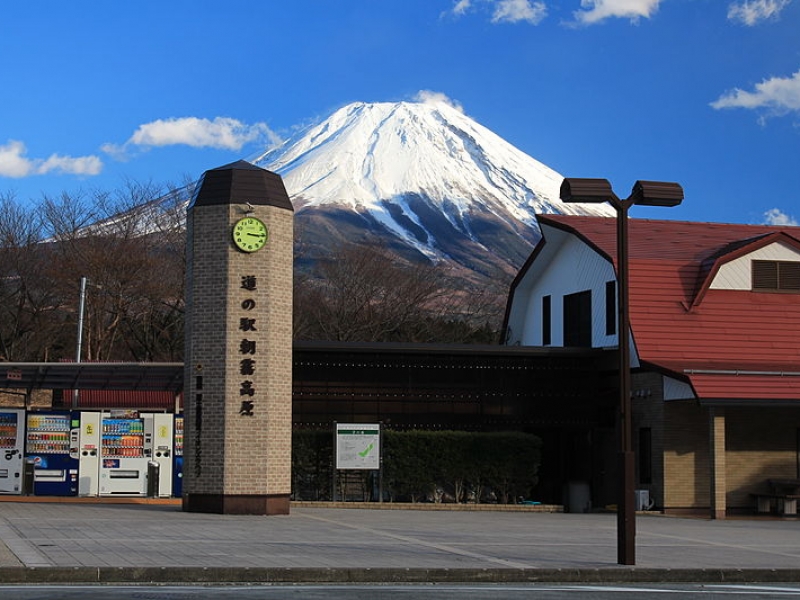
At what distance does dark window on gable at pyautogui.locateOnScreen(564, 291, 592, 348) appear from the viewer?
121ft

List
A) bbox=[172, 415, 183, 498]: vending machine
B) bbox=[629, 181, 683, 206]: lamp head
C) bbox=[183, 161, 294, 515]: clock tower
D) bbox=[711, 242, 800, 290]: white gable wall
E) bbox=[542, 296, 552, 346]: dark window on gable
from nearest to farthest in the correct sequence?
bbox=[629, 181, 683, 206]: lamp head → bbox=[183, 161, 294, 515]: clock tower → bbox=[172, 415, 183, 498]: vending machine → bbox=[711, 242, 800, 290]: white gable wall → bbox=[542, 296, 552, 346]: dark window on gable

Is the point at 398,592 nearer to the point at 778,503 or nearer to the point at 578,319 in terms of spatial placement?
the point at 778,503

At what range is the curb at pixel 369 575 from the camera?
46.4 ft

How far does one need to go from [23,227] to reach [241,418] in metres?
36.9

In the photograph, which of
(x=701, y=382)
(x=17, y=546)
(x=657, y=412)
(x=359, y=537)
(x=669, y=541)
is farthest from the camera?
(x=657, y=412)

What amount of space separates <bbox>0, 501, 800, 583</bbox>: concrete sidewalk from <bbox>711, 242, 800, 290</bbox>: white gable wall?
9.16 metres

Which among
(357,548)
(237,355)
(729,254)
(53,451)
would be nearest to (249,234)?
(237,355)

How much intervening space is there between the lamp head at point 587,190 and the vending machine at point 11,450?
1810 cm

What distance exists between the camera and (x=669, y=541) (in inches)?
855

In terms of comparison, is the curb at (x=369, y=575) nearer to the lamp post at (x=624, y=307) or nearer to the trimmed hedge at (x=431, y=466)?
the lamp post at (x=624, y=307)

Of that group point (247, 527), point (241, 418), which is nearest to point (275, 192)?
point (241, 418)

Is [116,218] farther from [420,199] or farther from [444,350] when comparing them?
[420,199]

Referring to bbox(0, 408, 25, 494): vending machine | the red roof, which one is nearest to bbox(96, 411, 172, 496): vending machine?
bbox(0, 408, 25, 494): vending machine

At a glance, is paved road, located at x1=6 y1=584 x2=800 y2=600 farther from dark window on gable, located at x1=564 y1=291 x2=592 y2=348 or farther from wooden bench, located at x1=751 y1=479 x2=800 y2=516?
dark window on gable, located at x1=564 y1=291 x2=592 y2=348
